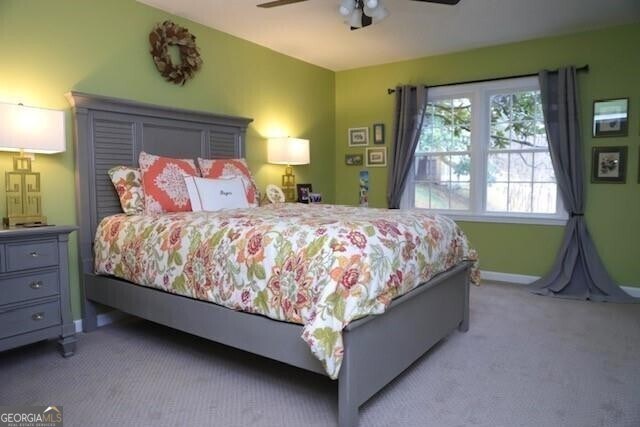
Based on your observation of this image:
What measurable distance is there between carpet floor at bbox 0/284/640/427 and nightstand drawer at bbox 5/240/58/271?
577 mm

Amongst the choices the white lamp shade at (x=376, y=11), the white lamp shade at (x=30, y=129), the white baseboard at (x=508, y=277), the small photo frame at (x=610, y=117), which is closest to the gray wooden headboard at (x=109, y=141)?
the white lamp shade at (x=30, y=129)

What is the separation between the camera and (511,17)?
3.64 metres

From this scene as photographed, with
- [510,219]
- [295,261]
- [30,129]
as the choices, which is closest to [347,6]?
[295,261]

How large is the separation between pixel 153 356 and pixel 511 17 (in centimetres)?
374

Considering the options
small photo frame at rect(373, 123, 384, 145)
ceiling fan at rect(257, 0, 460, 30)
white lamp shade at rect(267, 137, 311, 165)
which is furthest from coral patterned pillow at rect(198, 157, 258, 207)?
small photo frame at rect(373, 123, 384, 145)

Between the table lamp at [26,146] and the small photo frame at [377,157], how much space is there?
11.3ft

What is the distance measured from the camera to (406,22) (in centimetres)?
375

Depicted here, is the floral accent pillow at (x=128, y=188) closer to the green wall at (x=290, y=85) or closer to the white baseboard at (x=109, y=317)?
the green wall at (x=290, y=85)

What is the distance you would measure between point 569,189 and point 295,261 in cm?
326

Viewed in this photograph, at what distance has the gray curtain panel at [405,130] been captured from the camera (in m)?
4.80

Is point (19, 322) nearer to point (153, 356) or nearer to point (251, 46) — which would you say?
point (153, 356)

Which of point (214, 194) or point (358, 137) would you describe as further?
point (358, 137)

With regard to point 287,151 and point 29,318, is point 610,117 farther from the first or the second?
point 29,318

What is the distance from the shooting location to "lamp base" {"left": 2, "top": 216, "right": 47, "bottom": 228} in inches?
99.6
